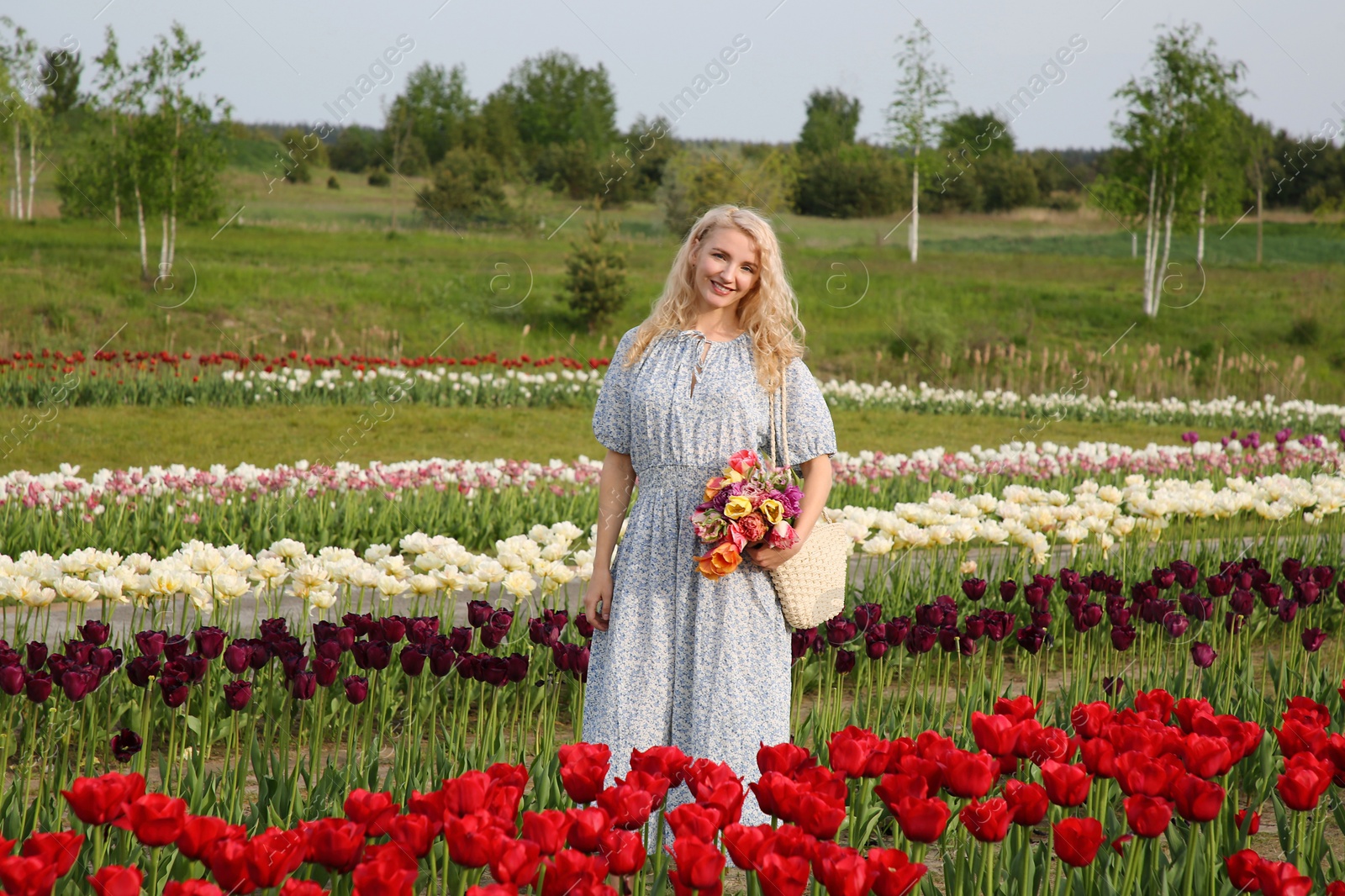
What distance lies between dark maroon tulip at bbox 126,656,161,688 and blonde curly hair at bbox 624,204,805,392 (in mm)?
1423

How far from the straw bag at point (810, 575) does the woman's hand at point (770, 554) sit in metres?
0.04

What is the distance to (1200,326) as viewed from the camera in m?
26.4

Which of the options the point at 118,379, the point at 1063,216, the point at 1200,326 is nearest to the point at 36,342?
the point at 118,379

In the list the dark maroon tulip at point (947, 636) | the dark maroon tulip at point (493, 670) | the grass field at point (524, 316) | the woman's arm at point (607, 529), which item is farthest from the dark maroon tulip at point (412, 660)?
the grass field at point (524, 316)

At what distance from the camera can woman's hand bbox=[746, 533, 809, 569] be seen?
2828 millimetres

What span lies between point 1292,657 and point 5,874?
188 inches

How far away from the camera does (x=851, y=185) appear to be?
4331 centimetres

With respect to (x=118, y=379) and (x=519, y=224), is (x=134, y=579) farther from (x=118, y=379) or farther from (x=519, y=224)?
(x=519, y=224)

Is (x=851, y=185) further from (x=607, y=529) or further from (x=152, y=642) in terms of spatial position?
(x=152, y=642)

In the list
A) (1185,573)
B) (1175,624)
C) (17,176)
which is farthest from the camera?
(17,176)

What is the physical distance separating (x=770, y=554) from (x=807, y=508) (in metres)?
0.16

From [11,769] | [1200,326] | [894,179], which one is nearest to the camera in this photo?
[11,769]

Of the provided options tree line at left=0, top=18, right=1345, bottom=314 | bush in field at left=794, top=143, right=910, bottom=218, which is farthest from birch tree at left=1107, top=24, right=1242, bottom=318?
bush in field at left=794, top=143, right=910, bottom=218

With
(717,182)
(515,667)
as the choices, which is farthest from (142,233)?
(515,667)
